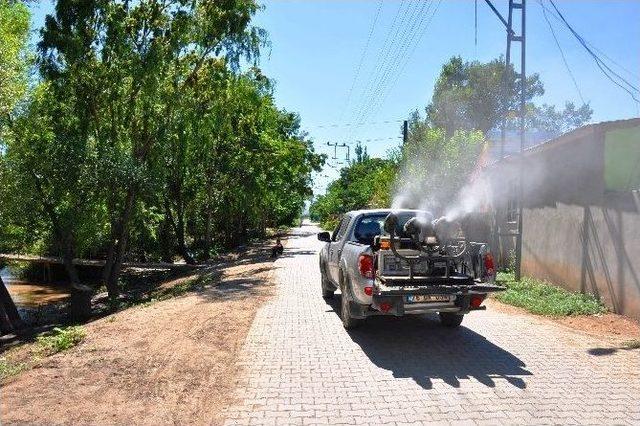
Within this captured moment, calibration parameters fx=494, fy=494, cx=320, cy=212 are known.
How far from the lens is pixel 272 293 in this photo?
13.1 metres

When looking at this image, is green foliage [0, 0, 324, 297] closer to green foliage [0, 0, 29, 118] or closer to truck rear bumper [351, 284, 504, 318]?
green foliage [0, 0, 29, 118]

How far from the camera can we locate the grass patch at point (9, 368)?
275 inches

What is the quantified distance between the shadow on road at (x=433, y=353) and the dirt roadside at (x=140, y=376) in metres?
2.17

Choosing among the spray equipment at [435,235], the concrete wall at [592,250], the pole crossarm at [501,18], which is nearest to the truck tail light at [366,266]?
the spray equipment at [435,235]

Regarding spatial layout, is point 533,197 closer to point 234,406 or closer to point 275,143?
point 234,406

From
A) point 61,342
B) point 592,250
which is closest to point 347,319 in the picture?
point 61,342

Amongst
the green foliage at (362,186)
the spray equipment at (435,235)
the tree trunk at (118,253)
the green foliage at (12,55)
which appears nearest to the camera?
the spray equipment at (435,235)

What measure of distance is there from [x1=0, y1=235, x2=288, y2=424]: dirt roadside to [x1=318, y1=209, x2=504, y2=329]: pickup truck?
6.89ft

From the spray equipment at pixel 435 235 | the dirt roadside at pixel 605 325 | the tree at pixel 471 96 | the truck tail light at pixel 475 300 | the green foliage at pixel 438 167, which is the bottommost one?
the dirt roadside at pixel 605 325

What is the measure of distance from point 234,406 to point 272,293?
7671 millimetres

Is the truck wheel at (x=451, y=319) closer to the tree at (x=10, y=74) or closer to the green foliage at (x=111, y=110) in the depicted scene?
the green foliage at (x=111, y=110)

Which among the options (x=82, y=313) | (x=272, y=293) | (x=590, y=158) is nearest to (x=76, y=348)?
(x=272, y=293)

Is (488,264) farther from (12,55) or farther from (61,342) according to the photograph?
(12,55)

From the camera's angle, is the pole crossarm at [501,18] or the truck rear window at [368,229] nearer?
the truck rear window at [368,229]
